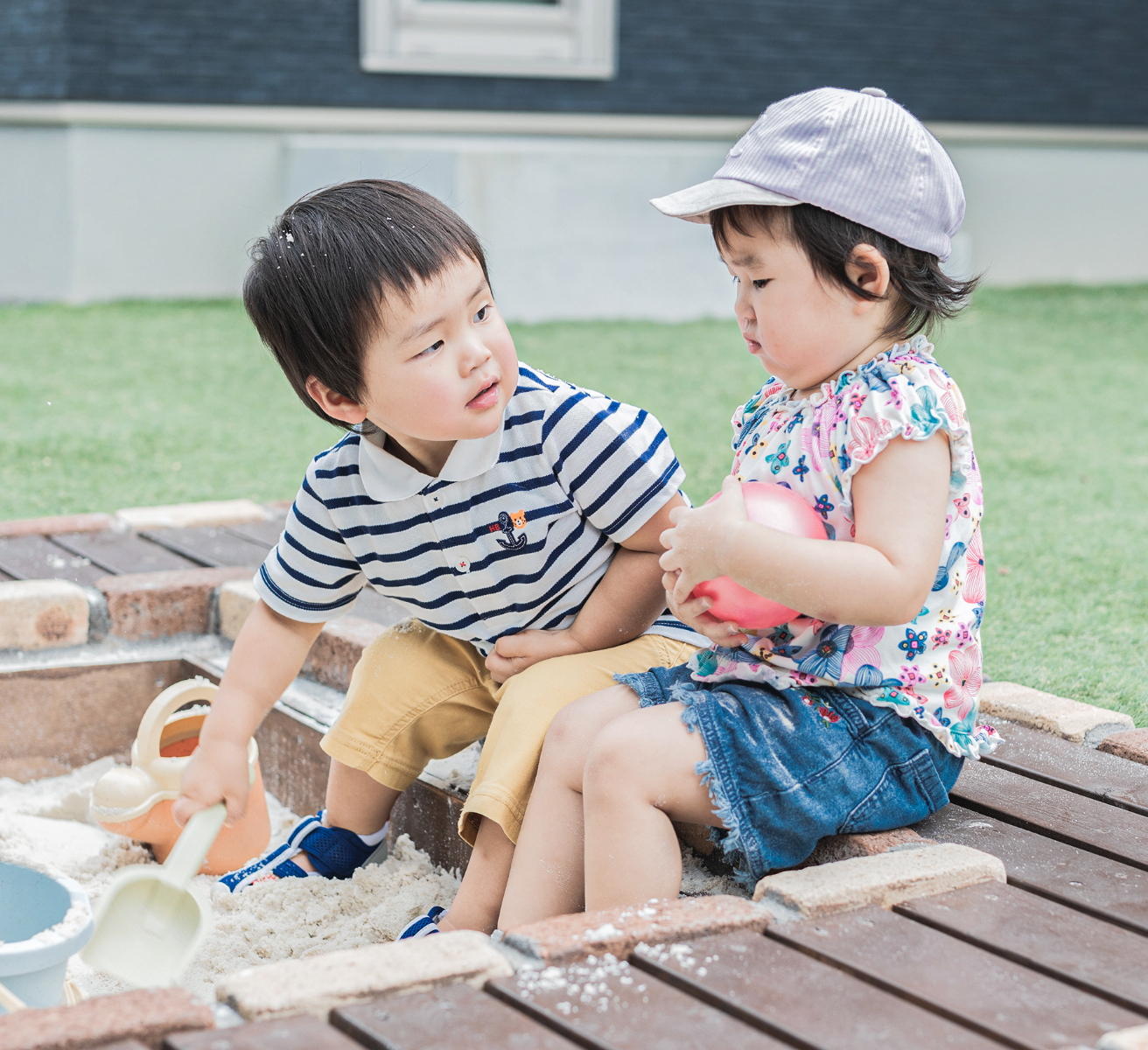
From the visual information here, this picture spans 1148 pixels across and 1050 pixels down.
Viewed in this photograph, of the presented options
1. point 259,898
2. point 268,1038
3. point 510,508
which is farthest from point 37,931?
point 510,508

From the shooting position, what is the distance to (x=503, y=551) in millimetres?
2096

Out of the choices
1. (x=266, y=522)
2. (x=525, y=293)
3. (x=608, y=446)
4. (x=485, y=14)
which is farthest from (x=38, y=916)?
(x=485, y=14)

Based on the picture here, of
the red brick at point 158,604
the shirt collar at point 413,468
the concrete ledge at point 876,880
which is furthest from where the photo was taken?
the red brick at point 158,604

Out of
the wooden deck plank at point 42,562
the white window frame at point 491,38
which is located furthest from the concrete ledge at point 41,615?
the white window frame at point 491,38

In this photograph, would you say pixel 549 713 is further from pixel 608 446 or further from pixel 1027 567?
pixel 1027 567

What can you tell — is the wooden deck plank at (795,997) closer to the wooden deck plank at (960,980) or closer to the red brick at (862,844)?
the wooden deck plank at (960,980)

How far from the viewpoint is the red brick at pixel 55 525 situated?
3668mm

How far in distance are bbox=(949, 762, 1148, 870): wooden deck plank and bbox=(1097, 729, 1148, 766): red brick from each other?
0.20m

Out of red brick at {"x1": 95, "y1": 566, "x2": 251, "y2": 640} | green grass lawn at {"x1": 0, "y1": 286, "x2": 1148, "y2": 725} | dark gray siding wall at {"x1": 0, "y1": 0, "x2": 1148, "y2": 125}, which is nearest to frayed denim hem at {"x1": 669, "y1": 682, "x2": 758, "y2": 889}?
green grass lawn at {"x1": 0, "y1": 286, "x2": 1148, "y2": 725}

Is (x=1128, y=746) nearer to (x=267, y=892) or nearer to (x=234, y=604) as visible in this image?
(x=267, y=892)

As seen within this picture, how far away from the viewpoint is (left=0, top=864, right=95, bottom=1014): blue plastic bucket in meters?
1.71

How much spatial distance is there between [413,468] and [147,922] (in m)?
0.74

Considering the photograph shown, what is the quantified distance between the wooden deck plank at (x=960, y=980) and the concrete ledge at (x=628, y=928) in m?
0.05

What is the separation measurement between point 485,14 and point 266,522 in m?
6.27
